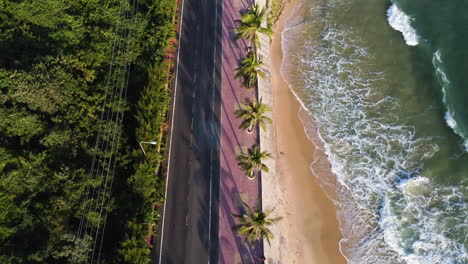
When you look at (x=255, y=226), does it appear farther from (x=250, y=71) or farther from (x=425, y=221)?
(x=425, y=221)

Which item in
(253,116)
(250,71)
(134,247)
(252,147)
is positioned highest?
(250,71)

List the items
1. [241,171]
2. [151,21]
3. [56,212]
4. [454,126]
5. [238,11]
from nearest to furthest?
1. [56,212]
2. [241,171]
3. [454,126]
4. [151,21]
5. [238,11]

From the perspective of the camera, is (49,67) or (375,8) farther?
(375,8)

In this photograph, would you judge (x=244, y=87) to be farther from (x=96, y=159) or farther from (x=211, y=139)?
(x=96, y=159)

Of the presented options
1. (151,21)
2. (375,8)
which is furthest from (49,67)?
(375,8)

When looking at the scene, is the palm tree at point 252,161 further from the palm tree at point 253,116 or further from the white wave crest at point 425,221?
the white wave crest at point 425,221

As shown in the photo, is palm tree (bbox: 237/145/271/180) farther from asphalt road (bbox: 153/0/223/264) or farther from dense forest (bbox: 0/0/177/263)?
dense forest (bbox: 0/0/177/263)

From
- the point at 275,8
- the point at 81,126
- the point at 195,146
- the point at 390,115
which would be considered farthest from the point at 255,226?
the point at 275,8
